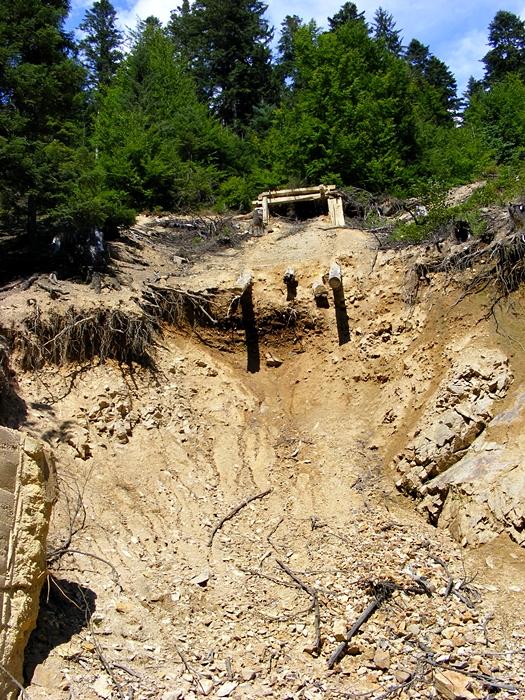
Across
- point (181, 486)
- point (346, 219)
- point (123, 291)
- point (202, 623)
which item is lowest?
point (202, 623)

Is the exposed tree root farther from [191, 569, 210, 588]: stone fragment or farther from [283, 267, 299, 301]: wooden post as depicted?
[191, 569, 210, 588]: stone fragment

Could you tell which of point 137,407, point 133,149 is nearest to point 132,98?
point 133,149

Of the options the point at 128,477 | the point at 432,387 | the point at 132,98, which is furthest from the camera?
the point at 132,98

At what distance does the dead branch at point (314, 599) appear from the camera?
223 inches

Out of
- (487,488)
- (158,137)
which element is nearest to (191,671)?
(487,488)

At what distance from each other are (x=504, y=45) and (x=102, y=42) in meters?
25.2

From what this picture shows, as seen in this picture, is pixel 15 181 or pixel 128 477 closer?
A: pixel 128 477

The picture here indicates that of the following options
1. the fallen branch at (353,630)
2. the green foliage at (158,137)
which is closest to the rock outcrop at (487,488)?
the fallen branch at (353,630)

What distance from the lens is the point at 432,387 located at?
871 centimetres

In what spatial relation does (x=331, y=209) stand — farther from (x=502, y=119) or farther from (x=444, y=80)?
(x=444, y=80)

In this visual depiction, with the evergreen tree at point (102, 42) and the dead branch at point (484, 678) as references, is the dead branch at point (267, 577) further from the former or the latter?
the evergreen tree at point (102, 42)

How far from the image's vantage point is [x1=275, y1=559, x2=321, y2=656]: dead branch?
18.6 ft

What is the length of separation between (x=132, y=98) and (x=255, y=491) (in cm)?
1713

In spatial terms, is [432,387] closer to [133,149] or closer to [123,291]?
[123,291]
